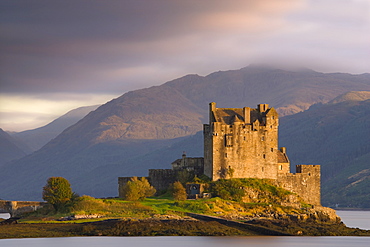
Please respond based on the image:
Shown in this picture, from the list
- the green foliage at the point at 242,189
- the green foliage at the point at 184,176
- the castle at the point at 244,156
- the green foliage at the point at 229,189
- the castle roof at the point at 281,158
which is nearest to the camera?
the green foliage at the point at 229,189

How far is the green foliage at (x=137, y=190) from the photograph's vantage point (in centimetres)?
12175

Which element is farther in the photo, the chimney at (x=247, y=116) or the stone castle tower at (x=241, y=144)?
the chimney at (x=247, y=116)

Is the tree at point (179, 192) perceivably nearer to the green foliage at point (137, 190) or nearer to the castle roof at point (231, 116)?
the green foliage at point (137, 190)

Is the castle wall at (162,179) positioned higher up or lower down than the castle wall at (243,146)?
lower down

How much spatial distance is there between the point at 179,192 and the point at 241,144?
1290 cm

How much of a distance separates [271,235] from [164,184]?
3008 centimetres

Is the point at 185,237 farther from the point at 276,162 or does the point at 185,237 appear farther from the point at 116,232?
the point at 276,162

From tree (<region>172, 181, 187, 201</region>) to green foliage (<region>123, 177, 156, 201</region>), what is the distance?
4.72m

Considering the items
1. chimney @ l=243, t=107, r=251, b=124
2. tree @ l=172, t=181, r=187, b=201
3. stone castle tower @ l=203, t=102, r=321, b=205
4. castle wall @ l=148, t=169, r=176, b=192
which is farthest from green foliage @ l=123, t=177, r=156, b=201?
chimney @ l=243, t=107, r=251, b=124

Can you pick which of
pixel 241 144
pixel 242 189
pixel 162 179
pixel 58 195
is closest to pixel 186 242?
pixel 58 195

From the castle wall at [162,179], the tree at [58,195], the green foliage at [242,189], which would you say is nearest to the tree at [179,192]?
the green foliage at [242,189]

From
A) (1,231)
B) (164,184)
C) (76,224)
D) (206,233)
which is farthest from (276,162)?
(1,231)

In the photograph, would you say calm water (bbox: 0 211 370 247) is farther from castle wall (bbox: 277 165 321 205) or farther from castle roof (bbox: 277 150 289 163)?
castle roof (bbox: 277 150 289 163)

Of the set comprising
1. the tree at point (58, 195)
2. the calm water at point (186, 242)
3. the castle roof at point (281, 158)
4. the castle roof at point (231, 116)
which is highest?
the castle roof at point (231, 116)
